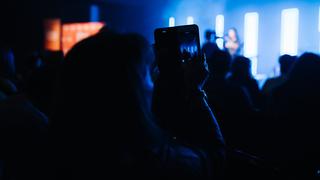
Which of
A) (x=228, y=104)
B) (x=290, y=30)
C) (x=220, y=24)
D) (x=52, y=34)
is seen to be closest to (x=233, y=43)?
(x=290, y=30)

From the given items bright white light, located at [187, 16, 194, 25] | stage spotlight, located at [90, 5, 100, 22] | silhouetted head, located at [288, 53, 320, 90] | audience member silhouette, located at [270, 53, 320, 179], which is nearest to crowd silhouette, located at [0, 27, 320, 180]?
audience member silhouette, located at [270, 53, 320, 179]

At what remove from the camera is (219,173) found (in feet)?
3.77

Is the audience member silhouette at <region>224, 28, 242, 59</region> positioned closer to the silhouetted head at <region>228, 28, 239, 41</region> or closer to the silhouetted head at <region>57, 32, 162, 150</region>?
the silhouetted head at <region>228, 28, 239, 41</region>

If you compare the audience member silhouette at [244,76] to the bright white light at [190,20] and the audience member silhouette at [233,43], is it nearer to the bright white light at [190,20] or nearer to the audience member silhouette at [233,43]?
the audience member silhouette at [233,43]

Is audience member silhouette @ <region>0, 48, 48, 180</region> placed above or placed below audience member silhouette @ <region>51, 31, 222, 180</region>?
below

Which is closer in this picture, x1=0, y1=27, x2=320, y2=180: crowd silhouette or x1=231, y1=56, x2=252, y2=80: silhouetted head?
x1=0, y1=27, x2=320, y2=180: crowd silhouette

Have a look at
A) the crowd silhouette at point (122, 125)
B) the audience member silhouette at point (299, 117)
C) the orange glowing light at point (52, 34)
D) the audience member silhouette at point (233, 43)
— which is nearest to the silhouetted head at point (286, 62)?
the audience member silhouette at point (299, 117)

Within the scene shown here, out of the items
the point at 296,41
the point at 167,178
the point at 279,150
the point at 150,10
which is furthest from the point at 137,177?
the point at 150,10

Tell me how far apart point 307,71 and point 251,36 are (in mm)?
5682

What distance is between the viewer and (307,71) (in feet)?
7.60

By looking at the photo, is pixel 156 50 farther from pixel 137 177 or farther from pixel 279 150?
pixel 279 150

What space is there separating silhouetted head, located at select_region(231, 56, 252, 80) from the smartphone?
201 cm

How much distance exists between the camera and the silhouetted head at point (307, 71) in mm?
2298

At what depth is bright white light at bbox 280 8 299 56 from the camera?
7047 mm
